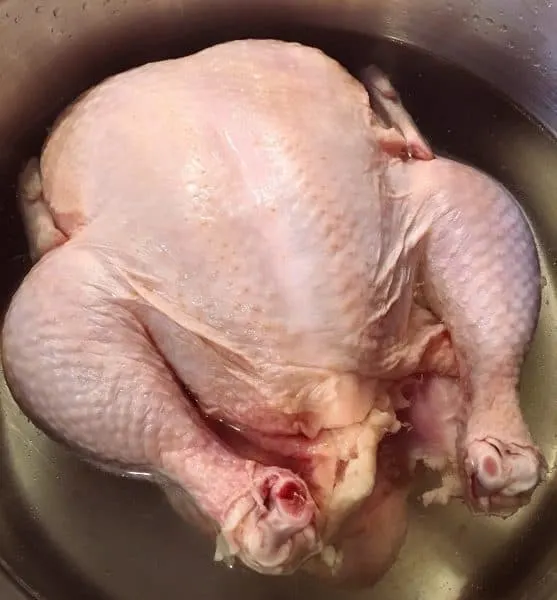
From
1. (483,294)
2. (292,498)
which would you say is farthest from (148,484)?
(483,294)

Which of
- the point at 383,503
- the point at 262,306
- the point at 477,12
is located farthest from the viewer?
the point at 477,12

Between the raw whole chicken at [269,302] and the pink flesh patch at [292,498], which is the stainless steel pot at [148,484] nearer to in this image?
the raw whole chicken at [269,302]

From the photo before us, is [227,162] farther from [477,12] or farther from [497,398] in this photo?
[477,12]

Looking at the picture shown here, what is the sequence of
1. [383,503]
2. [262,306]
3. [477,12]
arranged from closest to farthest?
[262,306], [383,503], [477,12]

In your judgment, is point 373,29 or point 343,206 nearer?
point 343,206

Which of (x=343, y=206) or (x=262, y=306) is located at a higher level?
(x=343, y=206)

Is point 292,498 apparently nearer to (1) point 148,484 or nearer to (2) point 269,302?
(2) point 269,302

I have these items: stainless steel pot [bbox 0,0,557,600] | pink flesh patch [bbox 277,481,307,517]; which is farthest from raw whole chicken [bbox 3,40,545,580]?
stainless steel pot [bbox 0,0,557,600]

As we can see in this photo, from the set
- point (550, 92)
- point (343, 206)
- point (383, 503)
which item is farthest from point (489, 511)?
point (550, 92)
